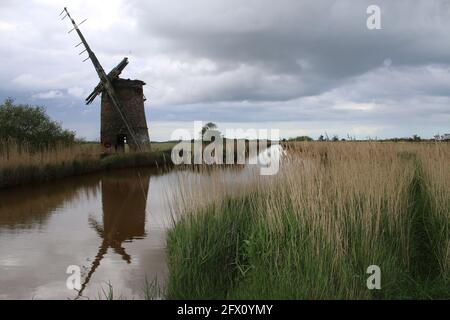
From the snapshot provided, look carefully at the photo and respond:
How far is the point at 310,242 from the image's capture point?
13.5 ft

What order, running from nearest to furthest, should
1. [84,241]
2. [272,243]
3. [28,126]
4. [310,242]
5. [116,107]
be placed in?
[310,242], [272,243], [84,241], [28,126], [116,107]

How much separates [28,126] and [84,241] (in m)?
15.9

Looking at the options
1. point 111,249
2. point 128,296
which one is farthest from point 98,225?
point 128,296

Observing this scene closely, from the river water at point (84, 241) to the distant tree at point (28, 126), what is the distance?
8.64 m

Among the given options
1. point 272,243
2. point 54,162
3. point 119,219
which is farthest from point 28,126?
point 272,243

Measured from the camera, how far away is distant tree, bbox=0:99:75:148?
19.9 meters

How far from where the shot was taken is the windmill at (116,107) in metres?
25.1

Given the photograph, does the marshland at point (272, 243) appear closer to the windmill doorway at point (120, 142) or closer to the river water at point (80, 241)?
the river water at point (80, 241)

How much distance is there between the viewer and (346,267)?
4055mm

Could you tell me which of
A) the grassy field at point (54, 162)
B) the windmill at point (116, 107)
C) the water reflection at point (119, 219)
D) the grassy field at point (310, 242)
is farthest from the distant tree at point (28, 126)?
the grassy field at point (310, 242)

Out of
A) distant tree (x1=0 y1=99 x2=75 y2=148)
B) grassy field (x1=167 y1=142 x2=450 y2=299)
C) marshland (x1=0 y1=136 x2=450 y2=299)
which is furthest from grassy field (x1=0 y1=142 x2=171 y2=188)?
grassy field (x1=167 y1=142 x2=450 y2=299)

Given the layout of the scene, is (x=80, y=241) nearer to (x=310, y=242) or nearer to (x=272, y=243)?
(x=272, y=243)
